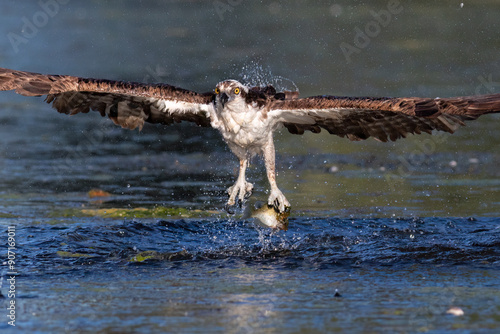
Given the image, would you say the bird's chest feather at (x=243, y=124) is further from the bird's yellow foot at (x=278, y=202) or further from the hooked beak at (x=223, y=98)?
the bird's yellow foot at (x=278, y=202)

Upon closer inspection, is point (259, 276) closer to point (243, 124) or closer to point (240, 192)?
point (240, 192)

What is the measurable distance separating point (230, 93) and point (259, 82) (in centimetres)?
Result: 677

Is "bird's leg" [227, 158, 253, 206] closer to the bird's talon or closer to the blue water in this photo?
the bird's talon

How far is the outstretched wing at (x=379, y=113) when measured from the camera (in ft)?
25.7

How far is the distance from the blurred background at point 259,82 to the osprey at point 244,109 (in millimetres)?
1295

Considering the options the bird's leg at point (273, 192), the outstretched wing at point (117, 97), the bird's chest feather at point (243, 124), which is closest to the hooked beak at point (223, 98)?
the bird's chest feather at point (243, 124)

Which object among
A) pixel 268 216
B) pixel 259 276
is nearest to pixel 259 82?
pixel 268 216

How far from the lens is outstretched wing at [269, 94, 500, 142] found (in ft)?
25.7

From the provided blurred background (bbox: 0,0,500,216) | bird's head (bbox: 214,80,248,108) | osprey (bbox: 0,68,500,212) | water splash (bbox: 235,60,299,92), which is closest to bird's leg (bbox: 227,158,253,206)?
osprey (bbox: 0,68,500,212)

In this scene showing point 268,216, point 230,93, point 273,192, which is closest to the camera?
point 268,216

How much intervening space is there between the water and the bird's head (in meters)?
1.45

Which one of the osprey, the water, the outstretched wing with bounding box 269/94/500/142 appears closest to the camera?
the water

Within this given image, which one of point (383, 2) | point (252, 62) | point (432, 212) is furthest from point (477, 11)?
point (432, 212)

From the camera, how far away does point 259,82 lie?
1555 cm
